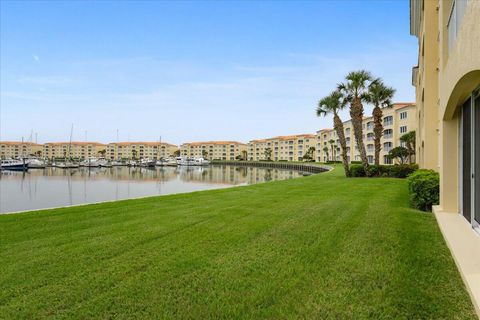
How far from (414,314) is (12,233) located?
867 cm

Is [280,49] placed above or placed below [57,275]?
above

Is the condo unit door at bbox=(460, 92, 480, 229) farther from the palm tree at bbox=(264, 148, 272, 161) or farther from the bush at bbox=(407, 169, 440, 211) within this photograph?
the palm tree at bbox=(264, 148, 272, 161)

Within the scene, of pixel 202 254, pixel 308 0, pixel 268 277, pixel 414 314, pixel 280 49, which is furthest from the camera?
pixel 280 49

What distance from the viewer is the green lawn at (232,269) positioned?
3.86 m

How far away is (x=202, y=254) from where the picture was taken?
19.4 feet

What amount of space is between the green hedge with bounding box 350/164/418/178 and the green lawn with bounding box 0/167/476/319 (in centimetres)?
1762

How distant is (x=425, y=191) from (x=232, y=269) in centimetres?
805

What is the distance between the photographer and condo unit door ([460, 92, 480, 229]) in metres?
6.57

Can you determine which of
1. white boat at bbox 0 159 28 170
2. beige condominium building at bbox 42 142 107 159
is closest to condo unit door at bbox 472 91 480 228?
white boat at bbox 0 159 28 170

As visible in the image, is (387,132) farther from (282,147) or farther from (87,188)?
(282,147)

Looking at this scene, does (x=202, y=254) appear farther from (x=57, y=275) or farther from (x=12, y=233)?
(x=12, y=233)

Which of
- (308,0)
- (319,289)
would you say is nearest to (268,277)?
(319,289)

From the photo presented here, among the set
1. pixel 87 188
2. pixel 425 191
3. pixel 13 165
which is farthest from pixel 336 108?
pixel 13 165

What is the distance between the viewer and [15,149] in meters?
166
